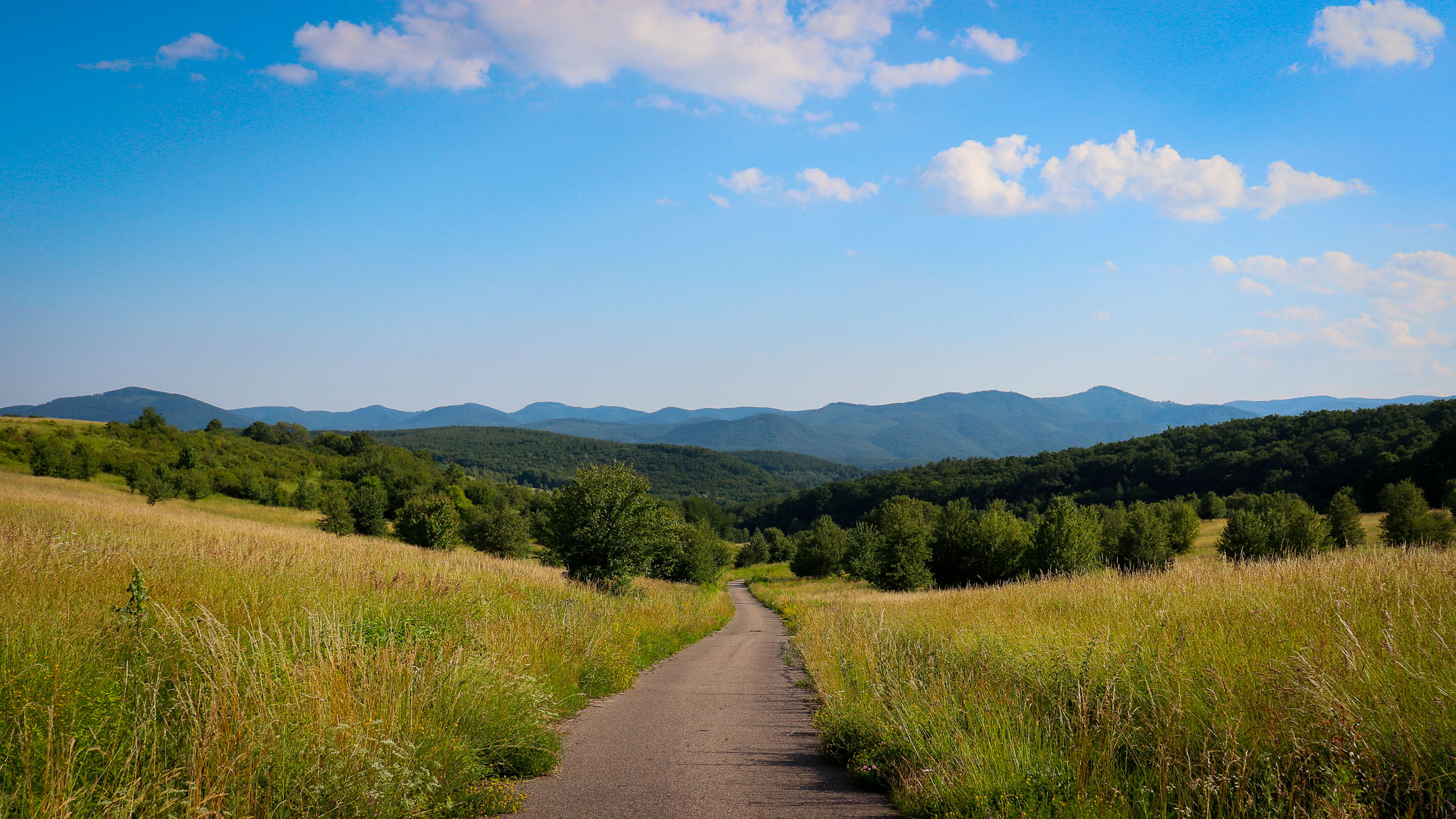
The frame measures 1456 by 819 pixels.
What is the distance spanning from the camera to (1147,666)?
20.3 ft

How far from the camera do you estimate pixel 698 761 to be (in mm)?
6602

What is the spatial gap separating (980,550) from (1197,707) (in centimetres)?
5160

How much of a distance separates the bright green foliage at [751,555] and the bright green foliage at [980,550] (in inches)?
2619

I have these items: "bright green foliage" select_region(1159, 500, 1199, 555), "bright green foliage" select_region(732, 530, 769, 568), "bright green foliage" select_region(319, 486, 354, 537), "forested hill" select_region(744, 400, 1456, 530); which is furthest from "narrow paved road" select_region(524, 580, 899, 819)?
"bright green foliage" select_region(732, 530, 769, 568)

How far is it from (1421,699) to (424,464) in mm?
135268

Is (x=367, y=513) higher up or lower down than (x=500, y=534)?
higher up

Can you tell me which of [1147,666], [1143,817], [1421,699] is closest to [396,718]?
[1143,817]

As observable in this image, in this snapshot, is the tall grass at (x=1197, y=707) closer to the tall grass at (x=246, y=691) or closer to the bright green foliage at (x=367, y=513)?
the tall grass at (x=246, y=691)

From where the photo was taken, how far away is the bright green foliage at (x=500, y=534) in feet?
186

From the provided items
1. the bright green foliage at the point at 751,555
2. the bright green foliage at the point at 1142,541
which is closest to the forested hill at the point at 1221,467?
the bright green foliage at the point at 751,555

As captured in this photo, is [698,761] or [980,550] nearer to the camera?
[698,761]

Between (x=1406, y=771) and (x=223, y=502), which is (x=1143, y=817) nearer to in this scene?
(x=1406, y=771)

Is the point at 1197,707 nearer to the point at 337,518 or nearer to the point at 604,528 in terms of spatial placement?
the point at 604,528

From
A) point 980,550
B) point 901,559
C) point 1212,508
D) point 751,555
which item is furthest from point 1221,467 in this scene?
point 901,559
